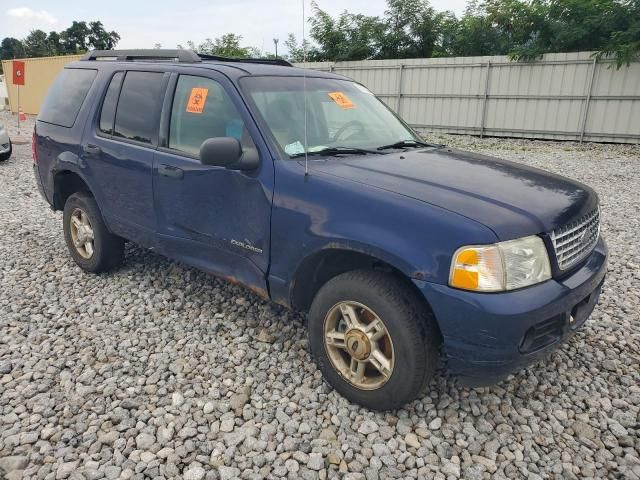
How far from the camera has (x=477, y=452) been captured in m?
2.53

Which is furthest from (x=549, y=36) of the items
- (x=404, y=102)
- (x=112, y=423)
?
(x=112, y=423)

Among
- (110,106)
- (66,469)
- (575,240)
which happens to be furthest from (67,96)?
(575,240)

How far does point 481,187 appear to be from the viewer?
2.71 m

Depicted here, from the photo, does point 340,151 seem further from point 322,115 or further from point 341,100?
point 341,100

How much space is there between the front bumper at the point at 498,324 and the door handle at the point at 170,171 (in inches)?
73.1

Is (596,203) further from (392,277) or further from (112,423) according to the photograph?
(112,423)

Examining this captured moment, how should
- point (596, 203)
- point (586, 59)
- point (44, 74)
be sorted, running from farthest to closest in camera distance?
point (44, 74) < point (586, 59) < point (596, 203)

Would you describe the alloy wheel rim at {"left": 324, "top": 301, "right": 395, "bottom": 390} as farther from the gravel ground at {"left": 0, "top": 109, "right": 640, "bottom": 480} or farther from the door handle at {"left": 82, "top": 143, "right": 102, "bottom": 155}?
the door handle at {"left": 82, "top": 143, "right": 102, "bottom": 155}

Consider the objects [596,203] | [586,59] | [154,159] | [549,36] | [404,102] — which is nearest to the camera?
[596,203]

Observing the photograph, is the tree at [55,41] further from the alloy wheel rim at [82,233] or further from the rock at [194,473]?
the rock at [194,473]

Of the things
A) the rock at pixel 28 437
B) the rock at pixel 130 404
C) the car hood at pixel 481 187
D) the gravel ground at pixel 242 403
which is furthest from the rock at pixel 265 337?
the rock at pixel 28 437

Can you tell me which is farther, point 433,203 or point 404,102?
point 404,102

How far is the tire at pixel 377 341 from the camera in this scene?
2.48 metres

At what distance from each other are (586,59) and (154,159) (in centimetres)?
1333
